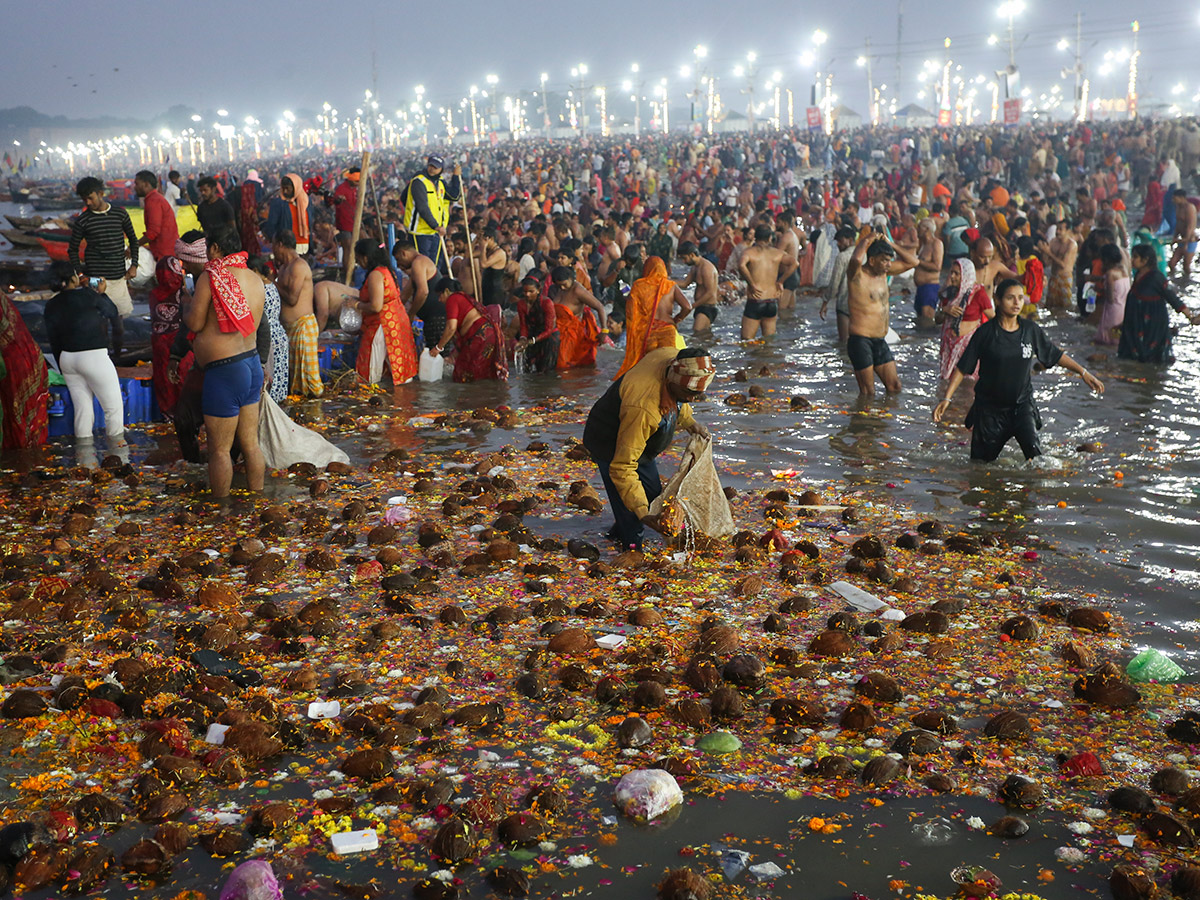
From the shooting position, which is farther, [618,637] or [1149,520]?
[1149,520]

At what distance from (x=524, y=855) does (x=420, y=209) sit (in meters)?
10.3

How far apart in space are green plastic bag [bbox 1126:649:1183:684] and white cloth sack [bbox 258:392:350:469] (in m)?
5.03

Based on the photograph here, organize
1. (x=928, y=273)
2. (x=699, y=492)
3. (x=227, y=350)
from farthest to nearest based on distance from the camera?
(x=928, y=273), (x=227, y=350), (x=699, y=492)

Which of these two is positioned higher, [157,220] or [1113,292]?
[157,220]

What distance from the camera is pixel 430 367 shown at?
10.4 metres

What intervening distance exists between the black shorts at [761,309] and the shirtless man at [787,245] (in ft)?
7.55

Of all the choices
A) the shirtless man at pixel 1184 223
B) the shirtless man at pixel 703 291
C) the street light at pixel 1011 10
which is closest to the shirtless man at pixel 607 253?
the shirtless man at pixel 703 291

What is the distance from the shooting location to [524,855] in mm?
3010

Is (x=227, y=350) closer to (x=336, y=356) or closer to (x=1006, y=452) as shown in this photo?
(x=336, y=356)

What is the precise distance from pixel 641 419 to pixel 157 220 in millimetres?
8181

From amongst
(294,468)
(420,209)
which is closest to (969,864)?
(294,468)

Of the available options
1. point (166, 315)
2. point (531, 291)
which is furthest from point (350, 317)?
point (166, 315)

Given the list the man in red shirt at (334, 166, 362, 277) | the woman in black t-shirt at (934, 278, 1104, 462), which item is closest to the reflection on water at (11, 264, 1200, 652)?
the woman in black t-shirt at (934, 278, 1104, 462)

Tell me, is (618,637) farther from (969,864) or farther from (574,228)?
(574,228)
